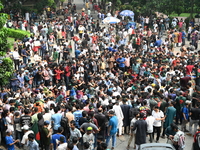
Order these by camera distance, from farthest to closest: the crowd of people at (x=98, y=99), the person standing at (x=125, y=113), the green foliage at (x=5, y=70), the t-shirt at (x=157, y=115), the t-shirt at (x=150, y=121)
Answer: the green foliage at (x=5, y=70)
the person standing at (x=125, y=113)
the t-shirt at (x=157, y=115)
the t-shirt at (x=150, y=121)
the crowd of people at (x=98, y=99)

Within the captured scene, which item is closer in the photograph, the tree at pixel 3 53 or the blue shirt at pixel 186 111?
the tree at pixel 3 53

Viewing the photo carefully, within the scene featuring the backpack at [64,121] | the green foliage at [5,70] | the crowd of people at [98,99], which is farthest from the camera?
the green foliage at [5,70]

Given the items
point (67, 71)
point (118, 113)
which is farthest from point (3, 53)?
point (67, 71)

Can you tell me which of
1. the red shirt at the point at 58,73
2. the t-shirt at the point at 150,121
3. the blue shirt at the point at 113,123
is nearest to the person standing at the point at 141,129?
the t-shirt at the point at 150,121

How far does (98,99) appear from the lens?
39.1 feet

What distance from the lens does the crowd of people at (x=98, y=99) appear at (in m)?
9.84

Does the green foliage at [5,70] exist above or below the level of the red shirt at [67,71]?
above

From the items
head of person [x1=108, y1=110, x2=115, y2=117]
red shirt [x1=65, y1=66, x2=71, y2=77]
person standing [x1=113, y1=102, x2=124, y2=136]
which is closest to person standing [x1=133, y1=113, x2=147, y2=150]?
head of person [x1=108, y1=110, x2=115, y2=117]

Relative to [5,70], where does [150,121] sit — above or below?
below

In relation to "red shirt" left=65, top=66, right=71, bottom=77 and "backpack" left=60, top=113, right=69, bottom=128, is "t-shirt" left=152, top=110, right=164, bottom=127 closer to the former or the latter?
"backpack" left=60, top=113, right=69, bottom=128

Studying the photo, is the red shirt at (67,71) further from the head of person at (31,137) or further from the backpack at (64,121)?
the head of person at (31,137)

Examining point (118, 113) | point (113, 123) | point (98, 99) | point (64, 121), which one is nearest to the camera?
point (64, 121)

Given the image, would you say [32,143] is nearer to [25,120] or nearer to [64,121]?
[25,120]

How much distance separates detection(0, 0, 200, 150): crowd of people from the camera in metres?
9.84
